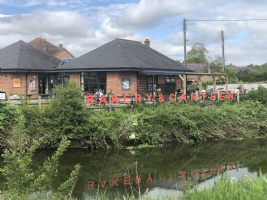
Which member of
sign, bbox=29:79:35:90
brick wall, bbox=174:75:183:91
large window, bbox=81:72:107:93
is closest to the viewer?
large window, bbox=81:72:107:93

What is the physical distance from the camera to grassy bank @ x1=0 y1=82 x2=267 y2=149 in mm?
12971

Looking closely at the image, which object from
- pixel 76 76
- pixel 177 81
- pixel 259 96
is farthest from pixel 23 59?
pixel 259 96

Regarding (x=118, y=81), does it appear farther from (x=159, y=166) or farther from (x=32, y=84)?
(x=159, y=166)

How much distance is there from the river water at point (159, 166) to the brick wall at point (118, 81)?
860cm

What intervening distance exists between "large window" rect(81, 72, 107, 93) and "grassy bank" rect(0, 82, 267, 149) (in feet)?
23.7

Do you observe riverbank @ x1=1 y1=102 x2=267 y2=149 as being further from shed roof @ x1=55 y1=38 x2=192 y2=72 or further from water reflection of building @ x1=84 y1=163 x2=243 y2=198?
shed roof @ x1=55 y1=38 x2=192 y2=72

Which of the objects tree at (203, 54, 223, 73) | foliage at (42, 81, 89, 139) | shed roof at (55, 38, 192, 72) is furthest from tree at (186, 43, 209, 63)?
foliage at (42, 81, 89, 139)

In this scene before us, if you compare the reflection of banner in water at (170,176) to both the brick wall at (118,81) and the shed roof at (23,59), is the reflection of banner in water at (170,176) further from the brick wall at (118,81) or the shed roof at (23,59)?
the shed roof at (23,59)

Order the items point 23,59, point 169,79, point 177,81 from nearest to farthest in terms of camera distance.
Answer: point 23,59 < point 169,79 < point 177,81

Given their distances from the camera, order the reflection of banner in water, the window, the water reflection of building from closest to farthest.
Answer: the water reflection of building, the reflection of banner in water, the window

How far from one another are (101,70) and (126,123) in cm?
898

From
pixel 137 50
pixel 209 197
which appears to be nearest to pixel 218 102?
pixel 137 50

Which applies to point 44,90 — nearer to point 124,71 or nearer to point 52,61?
point 52,61

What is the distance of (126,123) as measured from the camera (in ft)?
46.4
